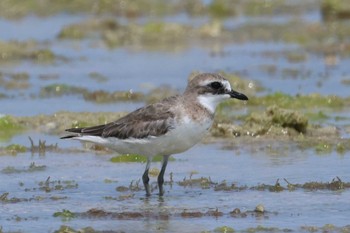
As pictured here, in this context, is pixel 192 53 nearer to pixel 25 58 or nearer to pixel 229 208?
pixel 25 58

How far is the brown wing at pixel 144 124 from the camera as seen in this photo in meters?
11.9

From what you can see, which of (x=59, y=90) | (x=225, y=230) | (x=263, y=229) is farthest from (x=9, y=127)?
(x=263, y=229)

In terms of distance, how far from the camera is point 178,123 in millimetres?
11789

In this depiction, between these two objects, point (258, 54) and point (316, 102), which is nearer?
point (316, 102)

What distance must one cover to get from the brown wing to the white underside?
0.06 meters

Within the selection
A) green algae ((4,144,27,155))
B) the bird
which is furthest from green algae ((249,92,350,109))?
the bird

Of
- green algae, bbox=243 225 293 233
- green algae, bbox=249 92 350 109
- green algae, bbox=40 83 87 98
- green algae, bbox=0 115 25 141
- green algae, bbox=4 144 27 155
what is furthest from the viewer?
green algae, bbox=40 83 87 98

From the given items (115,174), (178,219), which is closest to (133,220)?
(178,219)

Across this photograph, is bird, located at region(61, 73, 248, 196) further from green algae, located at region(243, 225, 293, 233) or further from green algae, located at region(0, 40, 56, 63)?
green algae, located at region(0, 40, 56, 63)

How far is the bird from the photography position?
38.8 feet

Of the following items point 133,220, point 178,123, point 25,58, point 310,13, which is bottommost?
point 133,220

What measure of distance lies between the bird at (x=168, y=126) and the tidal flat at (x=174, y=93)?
1.67 ft

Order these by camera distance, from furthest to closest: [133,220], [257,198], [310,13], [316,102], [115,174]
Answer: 1. [310,13]
2. [316,102]
3. [115,174]
4. [257,198]
5. [133,220]

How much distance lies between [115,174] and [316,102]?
5814mm
